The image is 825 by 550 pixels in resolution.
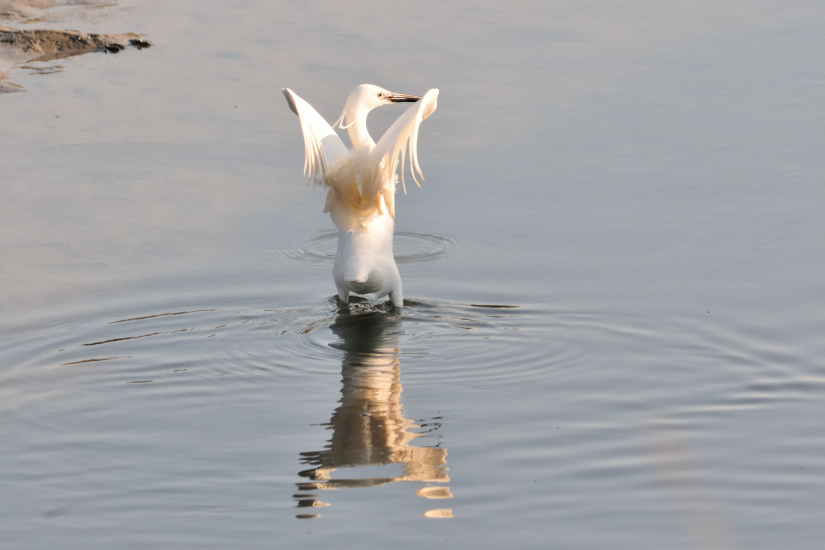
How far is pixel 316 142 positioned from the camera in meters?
7.77

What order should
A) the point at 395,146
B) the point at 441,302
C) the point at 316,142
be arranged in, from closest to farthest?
the point at 395,146 < the point at 316,142 < the point at 441,302

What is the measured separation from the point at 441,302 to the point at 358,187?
108 cm

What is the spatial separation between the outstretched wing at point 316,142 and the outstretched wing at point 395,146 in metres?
0.29

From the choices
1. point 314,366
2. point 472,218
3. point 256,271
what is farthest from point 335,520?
point 472,218

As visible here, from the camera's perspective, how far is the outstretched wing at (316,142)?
25.4 ft

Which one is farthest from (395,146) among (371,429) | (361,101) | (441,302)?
(371,429)

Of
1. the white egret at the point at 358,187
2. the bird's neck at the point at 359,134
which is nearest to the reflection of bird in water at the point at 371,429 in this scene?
the white egret at the point at 358,187

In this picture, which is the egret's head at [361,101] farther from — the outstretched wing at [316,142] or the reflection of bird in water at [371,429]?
the reflection of bird in water at [371,429]

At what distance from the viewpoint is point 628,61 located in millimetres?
13555

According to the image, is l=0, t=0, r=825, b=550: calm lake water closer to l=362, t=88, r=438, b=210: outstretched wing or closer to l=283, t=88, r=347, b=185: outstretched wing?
l=362, t=88, r=438, b=210: outstretched wing

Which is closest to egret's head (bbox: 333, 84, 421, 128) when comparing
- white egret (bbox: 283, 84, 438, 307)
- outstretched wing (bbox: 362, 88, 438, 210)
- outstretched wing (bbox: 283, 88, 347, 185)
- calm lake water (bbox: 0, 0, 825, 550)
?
white egret (bbox: 283, 84, 438, 307)

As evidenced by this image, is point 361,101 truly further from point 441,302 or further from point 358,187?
point 441,302

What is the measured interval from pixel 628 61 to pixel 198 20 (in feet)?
20.3

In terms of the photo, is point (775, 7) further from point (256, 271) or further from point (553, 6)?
point (256, 271)
